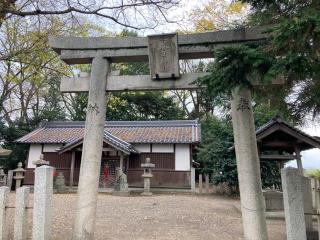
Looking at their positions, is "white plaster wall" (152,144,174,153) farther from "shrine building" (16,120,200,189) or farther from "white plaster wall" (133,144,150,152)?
"white plaster wall" (133,144,150,152)

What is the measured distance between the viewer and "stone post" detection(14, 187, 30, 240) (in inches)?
242

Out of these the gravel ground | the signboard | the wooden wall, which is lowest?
the gravel ground

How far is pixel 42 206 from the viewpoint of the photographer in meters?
5.46

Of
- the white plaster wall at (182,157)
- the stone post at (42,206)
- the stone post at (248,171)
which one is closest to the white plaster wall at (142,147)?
the white plaster wall at (182,157)

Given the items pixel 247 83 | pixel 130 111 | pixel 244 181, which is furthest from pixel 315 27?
pixel 130 111

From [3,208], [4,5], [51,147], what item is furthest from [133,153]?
[3,208]

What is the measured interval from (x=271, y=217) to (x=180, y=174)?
11743mm

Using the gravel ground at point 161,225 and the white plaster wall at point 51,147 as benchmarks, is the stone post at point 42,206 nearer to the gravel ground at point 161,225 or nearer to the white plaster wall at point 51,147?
the gravel ground at point 161,225

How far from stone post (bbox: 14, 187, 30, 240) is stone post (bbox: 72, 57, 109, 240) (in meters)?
0.99

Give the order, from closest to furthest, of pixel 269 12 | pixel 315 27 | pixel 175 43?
pixel 315 27, pixel 269 12, pixel 175 43

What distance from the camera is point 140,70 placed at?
32.6 m

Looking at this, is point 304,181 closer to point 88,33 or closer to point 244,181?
point 244,181

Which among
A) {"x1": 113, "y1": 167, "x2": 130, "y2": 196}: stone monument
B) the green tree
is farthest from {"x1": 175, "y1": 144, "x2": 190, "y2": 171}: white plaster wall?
the green tree

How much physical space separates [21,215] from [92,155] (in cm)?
173
